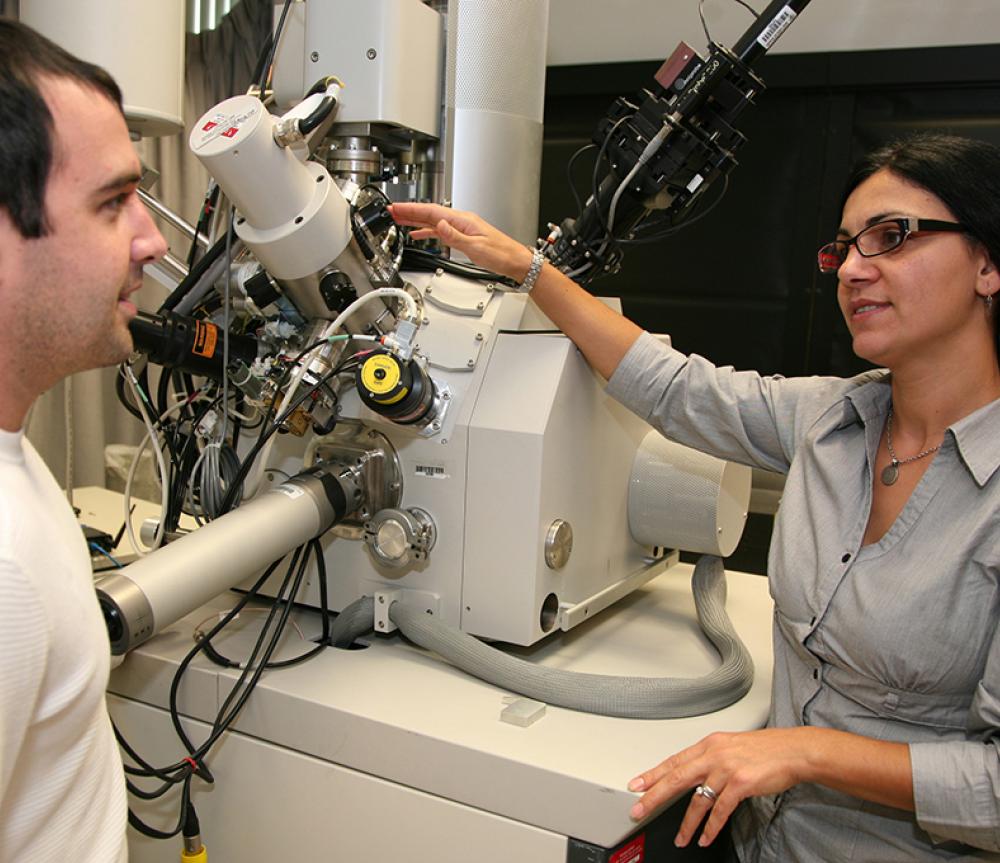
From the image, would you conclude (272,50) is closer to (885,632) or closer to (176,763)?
(176,763)

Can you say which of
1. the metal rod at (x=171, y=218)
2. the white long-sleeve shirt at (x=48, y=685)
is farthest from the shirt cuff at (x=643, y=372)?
the white long-sleeve shirt at (x=48, y=685)

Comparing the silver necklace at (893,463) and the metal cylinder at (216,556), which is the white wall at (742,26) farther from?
the metal cylinder at (216,556)

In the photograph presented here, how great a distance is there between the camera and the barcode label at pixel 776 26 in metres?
1.22

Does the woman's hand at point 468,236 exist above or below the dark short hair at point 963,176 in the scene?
below

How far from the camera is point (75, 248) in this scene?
27.4 inches

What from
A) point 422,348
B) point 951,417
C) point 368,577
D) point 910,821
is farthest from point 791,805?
point 422,348

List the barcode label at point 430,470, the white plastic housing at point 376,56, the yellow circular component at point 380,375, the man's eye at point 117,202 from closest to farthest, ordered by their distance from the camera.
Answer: the man's eye at point 117,202 → the yellow circular component at point 380,375 → the barcode label at point 430,470 → the white plastic housing at point 376,56

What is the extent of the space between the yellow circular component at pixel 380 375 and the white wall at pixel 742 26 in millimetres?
2665

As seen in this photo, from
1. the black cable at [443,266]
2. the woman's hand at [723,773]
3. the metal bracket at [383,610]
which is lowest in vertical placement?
the woman's hand at [723,773]

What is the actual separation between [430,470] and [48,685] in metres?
0.63

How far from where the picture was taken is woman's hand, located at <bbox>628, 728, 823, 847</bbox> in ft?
3.10

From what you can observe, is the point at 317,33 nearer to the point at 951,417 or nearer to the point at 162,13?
the point at 162,13

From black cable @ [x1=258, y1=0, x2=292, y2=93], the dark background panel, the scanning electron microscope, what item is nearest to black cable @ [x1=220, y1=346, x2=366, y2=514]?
the scanning electron microscope

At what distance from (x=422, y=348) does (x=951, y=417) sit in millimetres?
667
